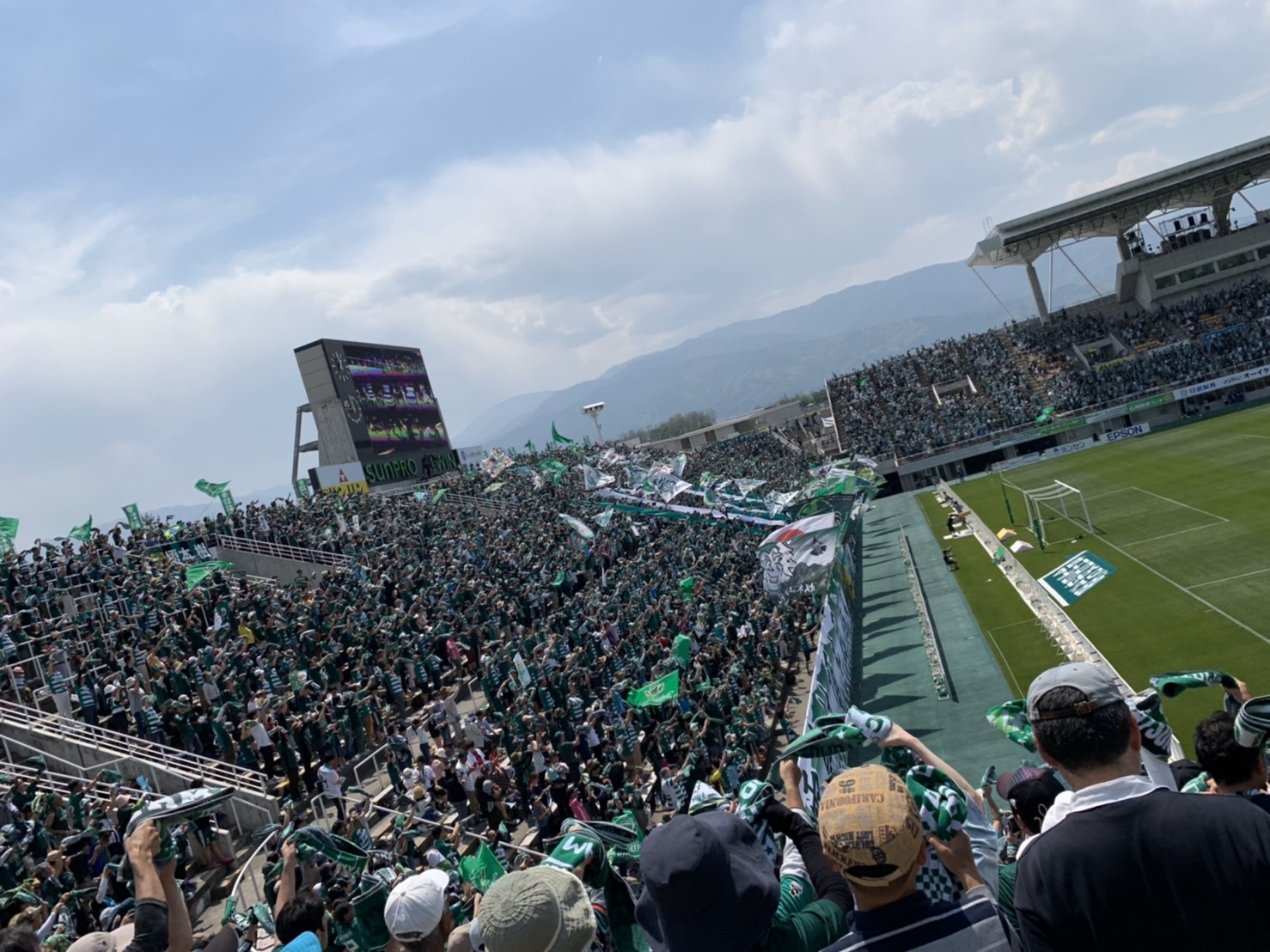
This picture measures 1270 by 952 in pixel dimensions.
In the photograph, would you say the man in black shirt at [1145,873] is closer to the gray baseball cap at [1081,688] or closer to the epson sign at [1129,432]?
the gray baseball cap at [1081,688]

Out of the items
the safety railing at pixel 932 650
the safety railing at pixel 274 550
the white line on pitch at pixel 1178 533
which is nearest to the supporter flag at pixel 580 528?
the safety railing at pixel 274 550

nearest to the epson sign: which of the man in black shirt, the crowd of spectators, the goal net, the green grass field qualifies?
the crowd of spectators

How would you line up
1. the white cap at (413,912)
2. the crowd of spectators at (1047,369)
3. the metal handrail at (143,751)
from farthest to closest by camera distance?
1. the crowd of spectators at (1047,369)
2. the metal handrail at (143,751)
3. the white cap at (413,912)

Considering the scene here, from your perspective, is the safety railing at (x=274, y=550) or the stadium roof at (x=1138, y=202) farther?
the stadium roof at (x=1138, y=202)

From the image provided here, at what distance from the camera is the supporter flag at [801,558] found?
23.1 metres

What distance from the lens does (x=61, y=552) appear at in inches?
874

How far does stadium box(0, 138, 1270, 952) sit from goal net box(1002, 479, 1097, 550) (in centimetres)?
38

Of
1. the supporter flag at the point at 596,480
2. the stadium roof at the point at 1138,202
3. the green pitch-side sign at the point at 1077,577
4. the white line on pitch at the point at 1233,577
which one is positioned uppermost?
the stadium roof at the point at 1138,202

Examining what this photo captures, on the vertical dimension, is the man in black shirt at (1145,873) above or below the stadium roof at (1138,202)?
below

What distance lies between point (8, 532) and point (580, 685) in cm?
1584

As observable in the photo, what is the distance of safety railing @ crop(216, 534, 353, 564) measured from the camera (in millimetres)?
29062

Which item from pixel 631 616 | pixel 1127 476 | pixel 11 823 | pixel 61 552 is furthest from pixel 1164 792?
pixel 1127 476

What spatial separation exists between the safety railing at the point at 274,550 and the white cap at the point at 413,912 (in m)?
26.3

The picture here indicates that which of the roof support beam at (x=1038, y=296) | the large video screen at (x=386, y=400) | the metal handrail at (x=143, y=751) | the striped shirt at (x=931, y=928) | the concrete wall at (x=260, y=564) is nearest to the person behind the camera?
the striped shirt at (x=931, y=928)
